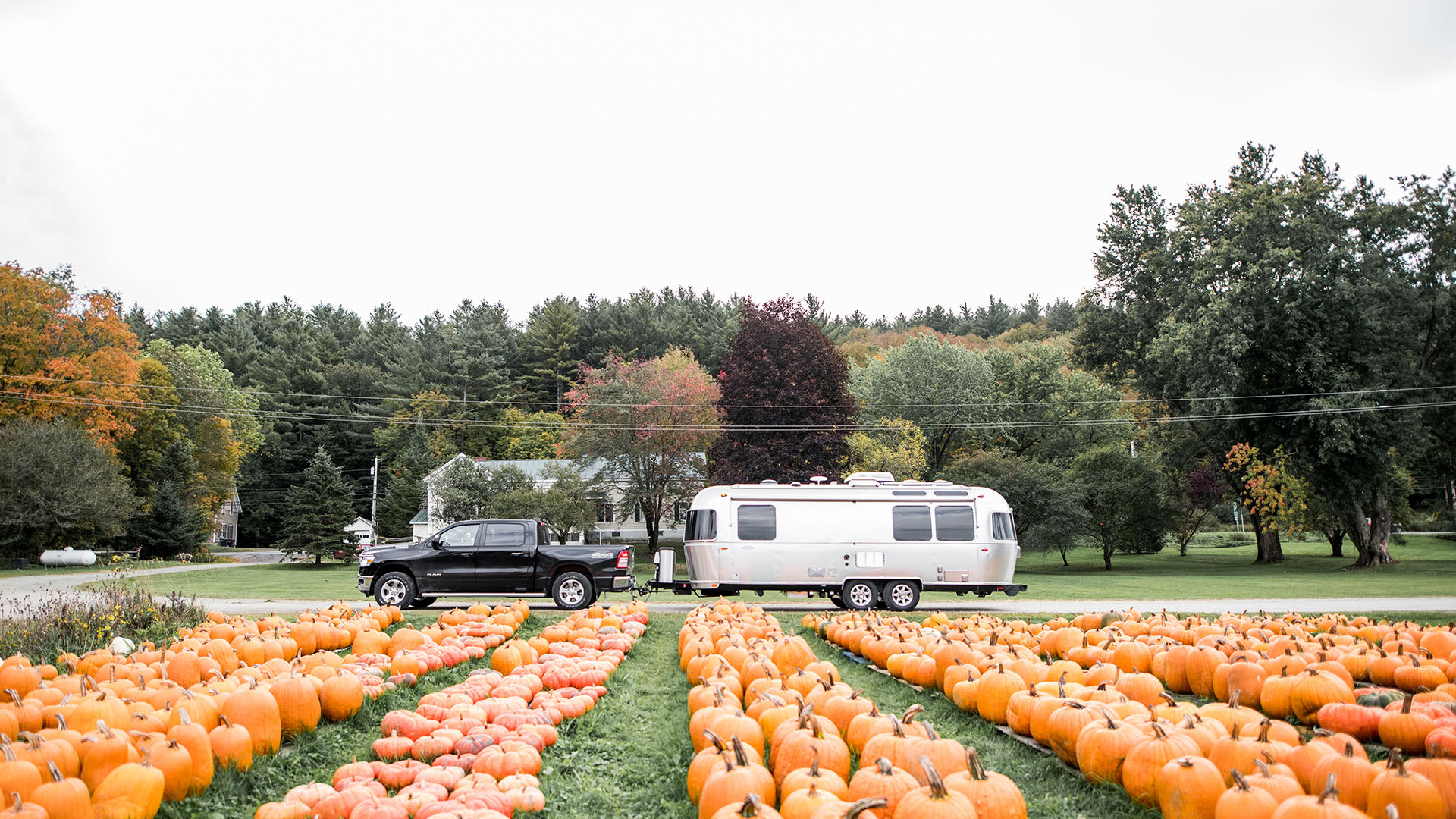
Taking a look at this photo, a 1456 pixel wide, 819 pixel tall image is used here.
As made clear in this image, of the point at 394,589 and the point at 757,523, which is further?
the point at 757,523

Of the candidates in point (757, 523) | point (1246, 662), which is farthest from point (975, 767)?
point (757, 523)

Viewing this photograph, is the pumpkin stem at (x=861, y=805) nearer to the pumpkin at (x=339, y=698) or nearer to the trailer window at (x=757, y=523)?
the pumpkin at (x=339, y=698)

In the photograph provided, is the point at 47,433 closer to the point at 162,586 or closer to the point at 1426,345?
the point at 162,586

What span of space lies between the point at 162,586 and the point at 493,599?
11109 mm

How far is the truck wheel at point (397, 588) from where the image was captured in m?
17.1

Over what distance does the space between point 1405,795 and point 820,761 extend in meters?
2.58

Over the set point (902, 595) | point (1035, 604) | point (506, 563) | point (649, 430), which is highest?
point (649, 430)

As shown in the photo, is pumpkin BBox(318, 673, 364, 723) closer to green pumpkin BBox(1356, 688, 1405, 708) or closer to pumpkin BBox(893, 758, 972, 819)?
pumpkin BBox(893, 758, 972, 819)

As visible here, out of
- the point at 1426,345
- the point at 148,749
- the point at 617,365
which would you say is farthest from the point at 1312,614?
the point at 617,365

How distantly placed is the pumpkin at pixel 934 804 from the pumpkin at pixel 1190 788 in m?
1.26

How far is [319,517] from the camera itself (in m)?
44.7

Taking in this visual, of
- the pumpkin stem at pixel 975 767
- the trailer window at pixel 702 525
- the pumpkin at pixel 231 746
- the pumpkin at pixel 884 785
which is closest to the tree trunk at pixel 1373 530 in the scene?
the trailer window at pixel 702 525

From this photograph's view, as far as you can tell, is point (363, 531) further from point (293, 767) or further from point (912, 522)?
point (293, 767)

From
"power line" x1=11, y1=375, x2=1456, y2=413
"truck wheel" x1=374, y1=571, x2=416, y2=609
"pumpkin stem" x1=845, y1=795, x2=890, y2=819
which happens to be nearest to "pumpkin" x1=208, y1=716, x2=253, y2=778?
"pumpkin stem" x1=845, y1=795, x2=890, y2=819
